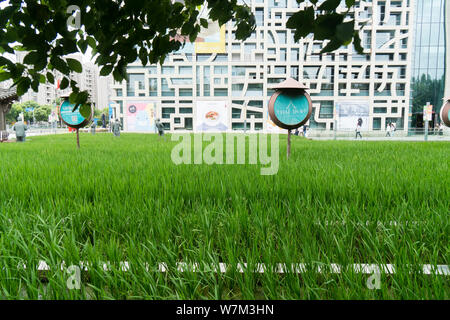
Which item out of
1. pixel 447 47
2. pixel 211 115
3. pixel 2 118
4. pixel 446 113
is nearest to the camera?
pixel 446 113

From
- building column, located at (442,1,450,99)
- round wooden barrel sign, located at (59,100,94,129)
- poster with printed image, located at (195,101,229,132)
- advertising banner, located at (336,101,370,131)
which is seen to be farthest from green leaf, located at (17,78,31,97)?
building column, located at (442,1,450,99)

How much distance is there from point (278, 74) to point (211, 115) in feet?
34.3

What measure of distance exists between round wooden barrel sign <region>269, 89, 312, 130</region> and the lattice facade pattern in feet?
97.5

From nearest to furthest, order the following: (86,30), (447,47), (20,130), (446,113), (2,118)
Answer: (86,30) < (446,113) < (20,130) < (2,118) < (447,47)

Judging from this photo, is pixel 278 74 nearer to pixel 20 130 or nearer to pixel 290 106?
pixel 20 130

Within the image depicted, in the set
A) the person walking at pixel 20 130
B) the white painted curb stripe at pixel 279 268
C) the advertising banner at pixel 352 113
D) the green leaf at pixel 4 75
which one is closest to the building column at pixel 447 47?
the advertising banner at pixel 352 113

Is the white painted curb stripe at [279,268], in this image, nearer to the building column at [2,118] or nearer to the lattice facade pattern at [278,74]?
the building column at [2,118]

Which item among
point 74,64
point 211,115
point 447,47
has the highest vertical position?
point 447,47

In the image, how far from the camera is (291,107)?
5766mm

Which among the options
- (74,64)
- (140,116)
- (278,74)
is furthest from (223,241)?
(140,116)
